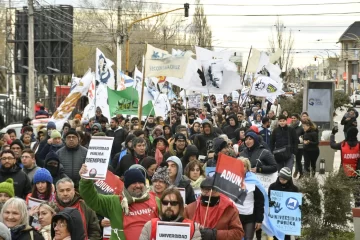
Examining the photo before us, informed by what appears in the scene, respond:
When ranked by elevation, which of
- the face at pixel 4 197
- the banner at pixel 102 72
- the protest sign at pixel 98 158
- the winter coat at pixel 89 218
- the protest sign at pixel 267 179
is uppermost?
the banner at pixel 102 72

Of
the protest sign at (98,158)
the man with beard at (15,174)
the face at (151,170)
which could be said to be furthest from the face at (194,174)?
the protest sign at (98,158)

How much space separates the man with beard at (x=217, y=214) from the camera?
7.36 metres

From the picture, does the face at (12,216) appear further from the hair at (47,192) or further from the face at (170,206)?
the hair at (47,192)

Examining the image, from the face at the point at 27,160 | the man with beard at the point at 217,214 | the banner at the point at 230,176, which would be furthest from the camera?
the face at the point at 27,160

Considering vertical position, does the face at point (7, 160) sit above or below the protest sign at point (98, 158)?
below

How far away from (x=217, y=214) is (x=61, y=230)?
4.87 ft

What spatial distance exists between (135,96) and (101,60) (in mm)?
2775

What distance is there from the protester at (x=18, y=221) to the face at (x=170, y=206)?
0.96 metres

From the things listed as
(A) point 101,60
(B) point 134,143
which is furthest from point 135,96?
(B) point 134,143

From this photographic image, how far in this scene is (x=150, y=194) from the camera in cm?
755

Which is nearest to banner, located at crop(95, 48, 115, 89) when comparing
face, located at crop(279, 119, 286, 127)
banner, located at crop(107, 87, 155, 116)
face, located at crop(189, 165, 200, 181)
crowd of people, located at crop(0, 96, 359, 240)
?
banner, located at crop(107, 87, 155, 116)

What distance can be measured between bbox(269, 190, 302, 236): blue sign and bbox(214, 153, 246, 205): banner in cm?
333

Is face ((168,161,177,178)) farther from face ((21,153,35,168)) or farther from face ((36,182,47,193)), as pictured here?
face ((21,153,35,168))

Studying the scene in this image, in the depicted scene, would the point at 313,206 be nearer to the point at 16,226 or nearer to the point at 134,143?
the point at 134,143
